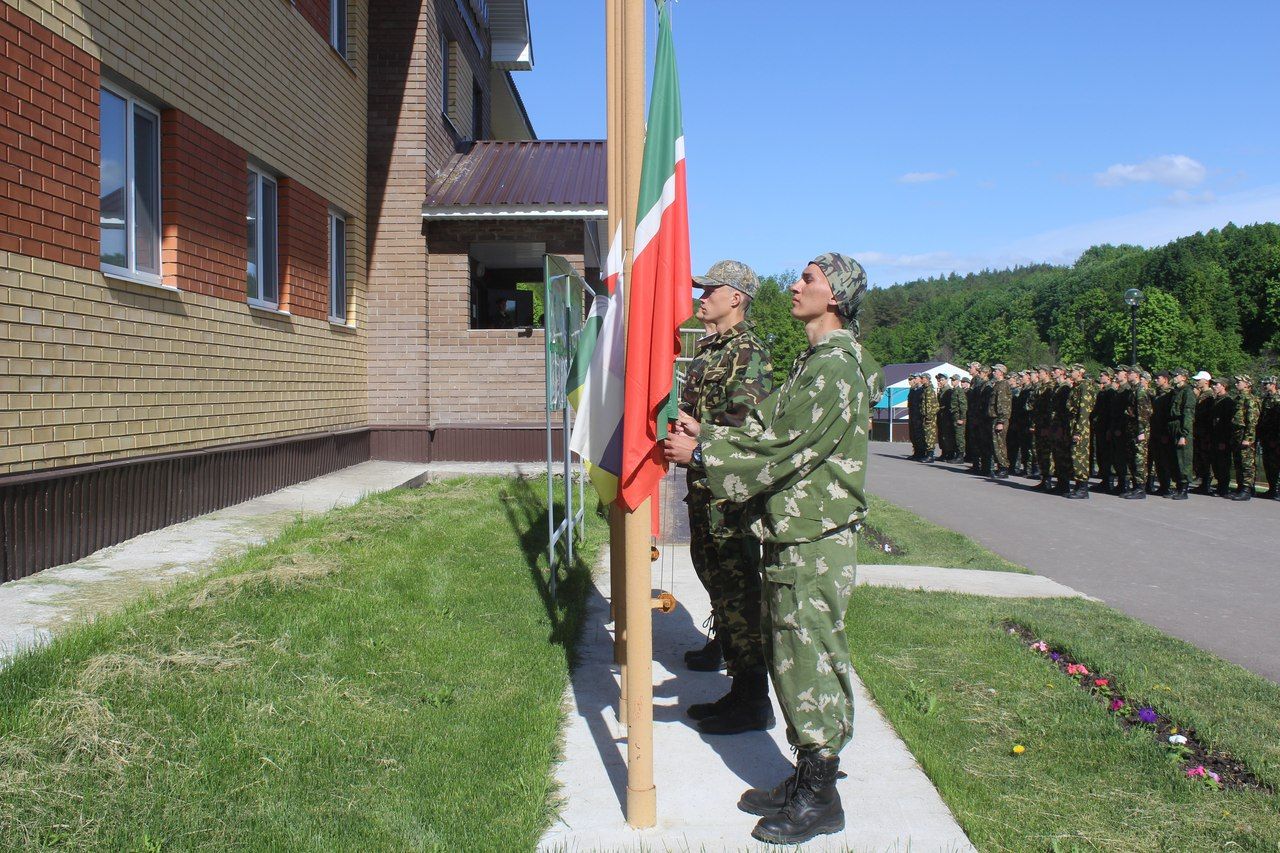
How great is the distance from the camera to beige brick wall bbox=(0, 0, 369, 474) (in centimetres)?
653

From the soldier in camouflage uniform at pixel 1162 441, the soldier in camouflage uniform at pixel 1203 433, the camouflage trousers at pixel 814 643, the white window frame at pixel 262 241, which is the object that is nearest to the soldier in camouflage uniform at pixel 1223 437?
the soldier in camouflage uniform at pixel 1203 433

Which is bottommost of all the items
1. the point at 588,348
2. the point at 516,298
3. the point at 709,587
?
the point at 709,587

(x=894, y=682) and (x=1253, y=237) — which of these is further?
(x=1253, y=237)

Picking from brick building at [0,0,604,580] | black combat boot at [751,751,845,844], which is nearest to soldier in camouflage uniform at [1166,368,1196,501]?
brick building at [0,0,604,580]

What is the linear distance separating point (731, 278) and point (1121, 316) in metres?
101

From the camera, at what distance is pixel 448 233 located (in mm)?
15258

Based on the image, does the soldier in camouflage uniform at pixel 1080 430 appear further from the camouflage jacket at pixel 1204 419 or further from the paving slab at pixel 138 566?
the paving slab at pixel 138 566

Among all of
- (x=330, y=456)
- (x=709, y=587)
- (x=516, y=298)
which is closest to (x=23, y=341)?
(x=709, y=587)

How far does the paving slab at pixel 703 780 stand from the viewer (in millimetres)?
3615

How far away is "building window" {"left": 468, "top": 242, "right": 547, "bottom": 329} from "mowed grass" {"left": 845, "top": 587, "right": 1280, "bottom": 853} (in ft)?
41.5

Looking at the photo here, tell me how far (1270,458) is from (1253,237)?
258ft

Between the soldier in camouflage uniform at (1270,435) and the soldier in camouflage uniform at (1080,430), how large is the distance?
10.3 feet

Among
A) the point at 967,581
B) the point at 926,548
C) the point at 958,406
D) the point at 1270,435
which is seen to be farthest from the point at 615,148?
the point at 958,406

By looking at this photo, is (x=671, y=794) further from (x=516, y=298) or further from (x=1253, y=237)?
(x=1253, y=237)
